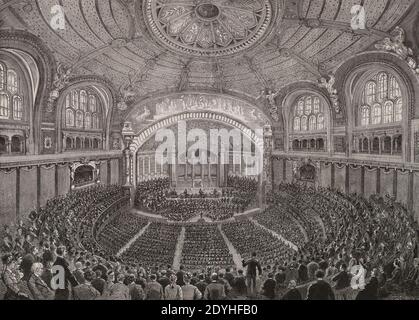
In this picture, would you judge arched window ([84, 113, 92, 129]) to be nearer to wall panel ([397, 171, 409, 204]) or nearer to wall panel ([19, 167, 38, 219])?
wall panel ([19, 167, 38, 219])

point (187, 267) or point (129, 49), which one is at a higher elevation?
point (129, 49)

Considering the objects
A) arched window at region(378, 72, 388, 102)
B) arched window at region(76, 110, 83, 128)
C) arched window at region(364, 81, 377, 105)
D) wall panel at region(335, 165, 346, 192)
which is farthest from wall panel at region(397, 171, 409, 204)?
arched window at region(76, 110, 83, 128)

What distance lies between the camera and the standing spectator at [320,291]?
8.05 metres

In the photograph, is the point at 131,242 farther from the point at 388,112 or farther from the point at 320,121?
the point at 388,112

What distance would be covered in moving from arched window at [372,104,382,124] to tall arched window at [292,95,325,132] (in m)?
2.92

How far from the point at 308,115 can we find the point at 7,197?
16.7m

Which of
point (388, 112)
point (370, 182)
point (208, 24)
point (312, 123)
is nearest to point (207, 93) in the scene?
point (208, 24)

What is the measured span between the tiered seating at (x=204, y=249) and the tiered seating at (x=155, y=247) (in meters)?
0.64

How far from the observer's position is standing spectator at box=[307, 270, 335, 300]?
26.4ft
